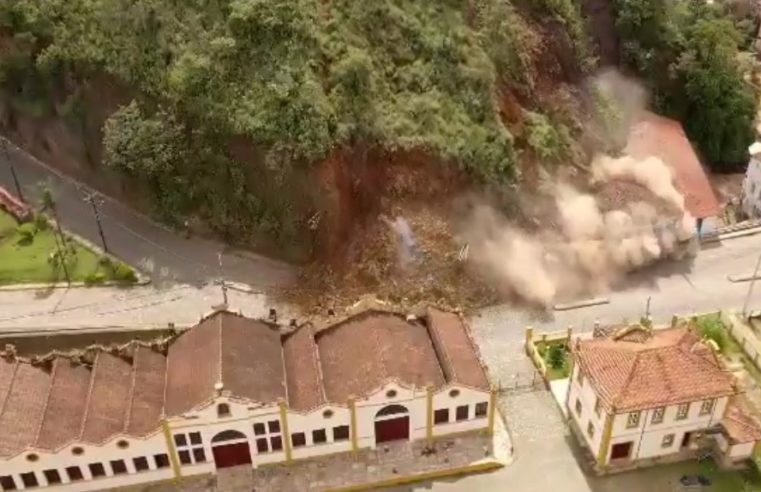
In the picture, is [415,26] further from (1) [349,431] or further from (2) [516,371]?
(1) [349,431]

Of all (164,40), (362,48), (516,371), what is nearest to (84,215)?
(164,40)

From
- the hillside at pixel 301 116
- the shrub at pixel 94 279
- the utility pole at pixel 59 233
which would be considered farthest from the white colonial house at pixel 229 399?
the utility pole at pixel 59 233

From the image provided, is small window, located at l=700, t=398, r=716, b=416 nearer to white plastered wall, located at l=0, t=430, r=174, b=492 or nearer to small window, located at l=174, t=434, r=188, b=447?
small window, located at l=174, t=434, r=188, b=447

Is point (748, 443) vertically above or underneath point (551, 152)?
underneath

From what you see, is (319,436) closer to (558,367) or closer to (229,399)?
(229,399)

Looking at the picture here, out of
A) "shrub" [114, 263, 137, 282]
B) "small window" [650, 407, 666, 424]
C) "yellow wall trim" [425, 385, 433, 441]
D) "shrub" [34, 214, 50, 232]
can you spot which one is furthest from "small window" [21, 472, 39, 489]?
"small window" [650, 407, 666, 424]
